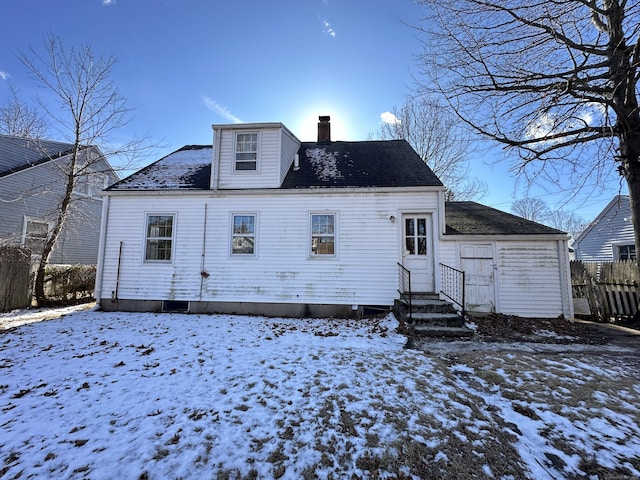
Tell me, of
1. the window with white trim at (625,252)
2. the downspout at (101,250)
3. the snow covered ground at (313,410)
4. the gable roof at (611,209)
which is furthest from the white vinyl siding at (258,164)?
the window with white trim at (625,252)

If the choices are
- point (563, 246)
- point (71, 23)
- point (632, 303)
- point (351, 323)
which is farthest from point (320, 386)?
point (71, 23)

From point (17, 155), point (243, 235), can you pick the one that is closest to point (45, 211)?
point (17, 155)

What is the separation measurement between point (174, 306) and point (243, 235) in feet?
11.1

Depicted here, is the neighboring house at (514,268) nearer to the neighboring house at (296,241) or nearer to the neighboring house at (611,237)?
the neighboring house at (296,241)

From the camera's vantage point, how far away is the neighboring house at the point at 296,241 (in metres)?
8.70

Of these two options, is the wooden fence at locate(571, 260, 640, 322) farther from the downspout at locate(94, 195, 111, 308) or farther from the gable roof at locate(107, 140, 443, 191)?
the downspout at locate(94, 195, 111, 308)

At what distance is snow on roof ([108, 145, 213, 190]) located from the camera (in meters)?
10.1

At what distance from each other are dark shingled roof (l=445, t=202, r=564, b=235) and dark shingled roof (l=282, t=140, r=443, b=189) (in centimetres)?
171

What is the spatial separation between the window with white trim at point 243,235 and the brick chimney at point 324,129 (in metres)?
5.37

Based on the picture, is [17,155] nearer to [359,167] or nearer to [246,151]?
[246,151]

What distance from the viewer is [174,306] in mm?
9617

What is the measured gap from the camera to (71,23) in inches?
394

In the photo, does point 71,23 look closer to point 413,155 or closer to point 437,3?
point 437,3

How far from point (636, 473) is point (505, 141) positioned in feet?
25.0
